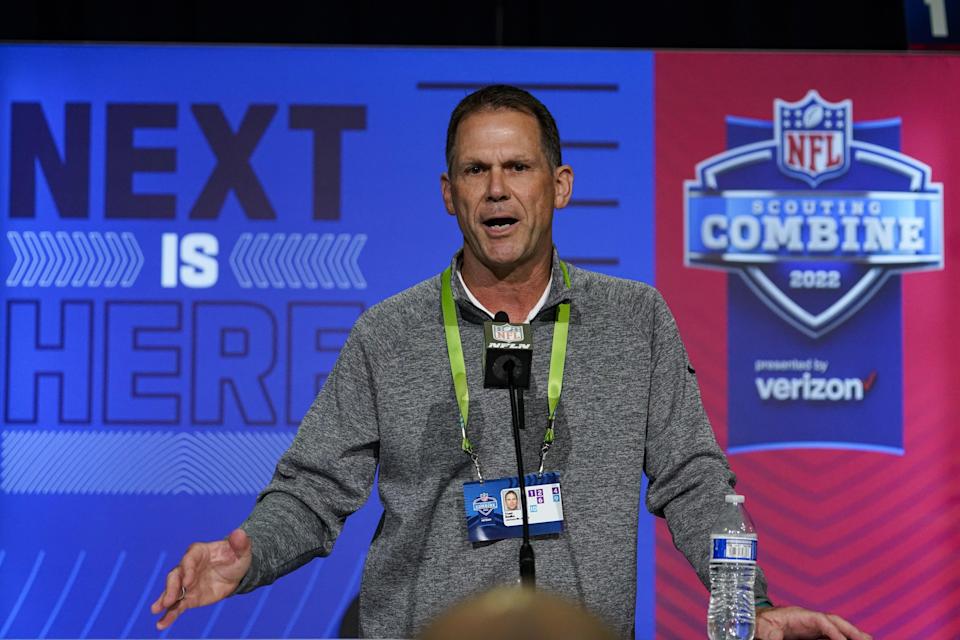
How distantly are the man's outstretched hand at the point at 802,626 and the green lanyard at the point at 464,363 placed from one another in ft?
1.83

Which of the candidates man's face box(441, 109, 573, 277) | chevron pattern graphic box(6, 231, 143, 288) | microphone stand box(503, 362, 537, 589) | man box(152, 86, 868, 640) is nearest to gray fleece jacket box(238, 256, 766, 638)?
man box(152, 86, 868, 640)

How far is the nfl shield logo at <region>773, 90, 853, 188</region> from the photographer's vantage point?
3900 millimetres

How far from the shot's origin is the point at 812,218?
3883mm

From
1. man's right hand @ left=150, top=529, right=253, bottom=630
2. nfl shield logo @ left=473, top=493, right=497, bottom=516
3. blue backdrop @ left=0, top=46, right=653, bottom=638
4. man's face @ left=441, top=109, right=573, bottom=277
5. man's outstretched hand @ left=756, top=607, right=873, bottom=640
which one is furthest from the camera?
blue backdrop @ left=0, top=46, right=653, bottom=638

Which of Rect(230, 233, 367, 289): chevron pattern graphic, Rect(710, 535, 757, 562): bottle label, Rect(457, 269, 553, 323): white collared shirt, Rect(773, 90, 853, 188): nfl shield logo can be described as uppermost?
Rect(773, 90, 853, 188): nfl shield logo

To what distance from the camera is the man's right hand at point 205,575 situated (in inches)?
61.7

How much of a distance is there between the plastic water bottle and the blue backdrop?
217cm

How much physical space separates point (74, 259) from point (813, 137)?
2572mm

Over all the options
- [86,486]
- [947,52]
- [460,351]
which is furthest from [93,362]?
[947,52]

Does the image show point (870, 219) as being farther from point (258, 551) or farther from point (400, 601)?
point (258, 551)

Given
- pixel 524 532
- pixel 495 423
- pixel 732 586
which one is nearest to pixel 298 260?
pixel 495 423

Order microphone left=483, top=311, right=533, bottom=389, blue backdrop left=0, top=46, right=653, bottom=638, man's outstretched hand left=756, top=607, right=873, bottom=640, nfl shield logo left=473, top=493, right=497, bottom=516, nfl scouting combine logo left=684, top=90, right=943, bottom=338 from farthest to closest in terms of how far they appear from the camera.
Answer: nfl scouting combine logo left=684, top=90, right=943, bottom=338
blue backdrop left=0, top=46, right=653, bottom=638
nfl shield logo left=473, top=493, right=497, bottom=516
microphone left=483, top=311, right=533, bottom=389
man's outstretched hand left=756, top=607, right=873, bottom=640

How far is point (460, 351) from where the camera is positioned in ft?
6.71

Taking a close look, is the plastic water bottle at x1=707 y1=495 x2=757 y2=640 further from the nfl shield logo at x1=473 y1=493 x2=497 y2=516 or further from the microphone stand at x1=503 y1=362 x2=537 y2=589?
the nfl shield logo at x1=473 y1=493 x2=497 y2=516
